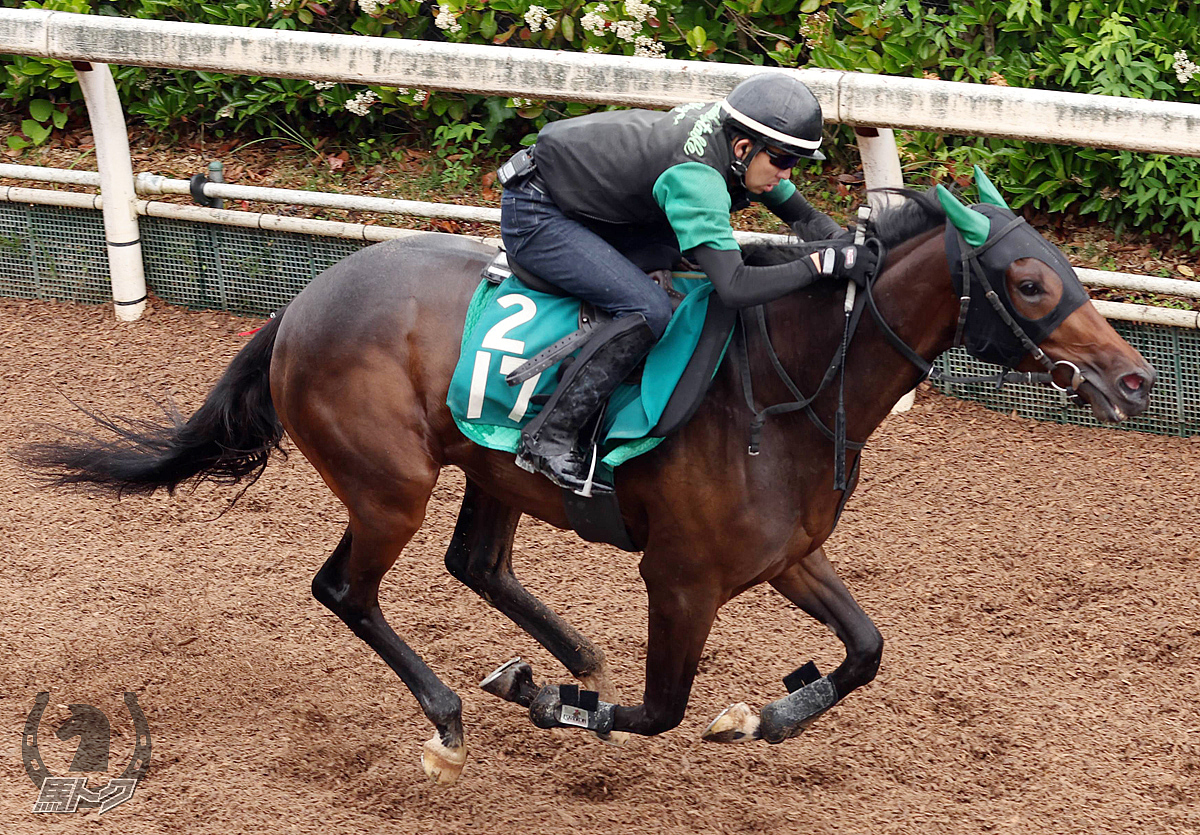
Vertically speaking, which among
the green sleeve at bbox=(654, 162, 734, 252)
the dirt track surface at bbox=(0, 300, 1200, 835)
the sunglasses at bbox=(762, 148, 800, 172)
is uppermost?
the sunglasses at bbox=(762, 148, 800, 172)

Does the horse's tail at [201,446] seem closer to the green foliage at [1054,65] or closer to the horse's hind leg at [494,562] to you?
the horse's hind leg at [494,562]

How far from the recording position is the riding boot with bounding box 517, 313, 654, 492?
3859mm

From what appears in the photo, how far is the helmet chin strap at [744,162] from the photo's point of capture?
3.67 meters

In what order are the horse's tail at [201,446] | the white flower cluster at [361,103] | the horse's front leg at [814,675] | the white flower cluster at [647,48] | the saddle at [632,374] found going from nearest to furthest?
1. the saddle at [632,374]
2. the horse's front leg at [814,675]
3. the horse's tail at [201,446]
4. the white flower cluster at [647,48]
5. the white flower cluster at [361,103]

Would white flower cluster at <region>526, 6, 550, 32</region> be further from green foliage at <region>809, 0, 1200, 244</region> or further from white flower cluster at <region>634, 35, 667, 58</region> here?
green foliage at <region>809, 0, 1200, 244</region>

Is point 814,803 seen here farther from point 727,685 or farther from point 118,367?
point 118,367

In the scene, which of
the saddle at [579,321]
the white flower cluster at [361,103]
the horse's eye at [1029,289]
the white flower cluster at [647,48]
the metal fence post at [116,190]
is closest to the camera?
the horse's eye at [1029,289]

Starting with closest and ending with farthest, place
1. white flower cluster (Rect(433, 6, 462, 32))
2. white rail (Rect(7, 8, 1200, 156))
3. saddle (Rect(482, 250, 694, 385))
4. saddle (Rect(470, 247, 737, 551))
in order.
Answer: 1. saddle (Rect(470, 247, 737, 551))
2. saddle (Rect(482, 250, 694, 385))
3. white rail (Rect(7, 8, 1200, 156))
4. white flower cluster (Rect(433, 6, 462, 32))

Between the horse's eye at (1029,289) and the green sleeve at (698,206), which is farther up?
the green sleeve at (698,206)

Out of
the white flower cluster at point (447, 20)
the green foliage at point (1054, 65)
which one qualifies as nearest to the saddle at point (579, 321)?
the green foliage at point (1054, 65)

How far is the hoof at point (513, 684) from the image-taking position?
460cm

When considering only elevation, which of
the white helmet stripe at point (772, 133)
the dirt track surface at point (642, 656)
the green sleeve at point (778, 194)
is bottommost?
the dirt track surface at point (642, 656)

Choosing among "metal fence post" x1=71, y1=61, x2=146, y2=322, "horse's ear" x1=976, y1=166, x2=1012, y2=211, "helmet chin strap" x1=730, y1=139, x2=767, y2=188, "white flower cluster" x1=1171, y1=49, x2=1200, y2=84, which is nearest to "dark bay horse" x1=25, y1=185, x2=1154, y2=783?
"horse's ear" x1=976, y1=166, x2=1012, y2=211

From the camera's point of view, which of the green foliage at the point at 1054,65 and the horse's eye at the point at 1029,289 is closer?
the horse's eye at the point at 1029,289
